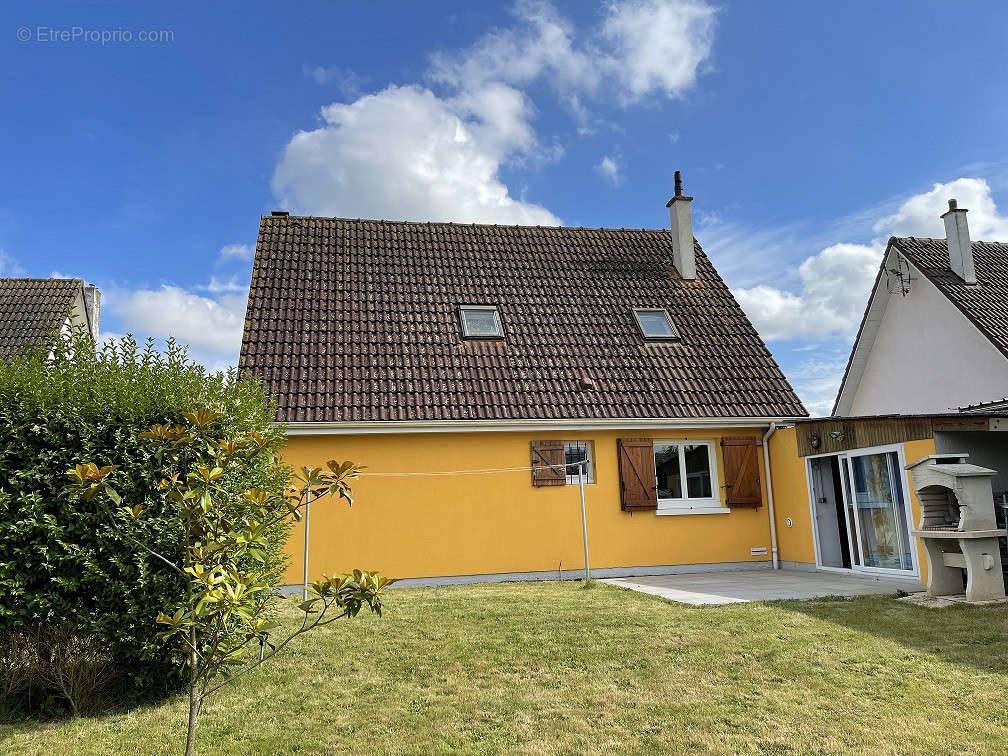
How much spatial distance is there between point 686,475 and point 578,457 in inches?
81.0

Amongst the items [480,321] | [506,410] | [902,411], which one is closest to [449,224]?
[480,321]

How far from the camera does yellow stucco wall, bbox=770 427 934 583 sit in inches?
449

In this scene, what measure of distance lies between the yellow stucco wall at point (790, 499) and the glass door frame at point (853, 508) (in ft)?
0.25

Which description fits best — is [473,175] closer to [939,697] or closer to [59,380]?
[59,380]

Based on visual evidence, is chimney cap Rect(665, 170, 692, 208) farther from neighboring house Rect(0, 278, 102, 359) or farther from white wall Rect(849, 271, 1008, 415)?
neighboring house Rect(0, 278, 102, 359)

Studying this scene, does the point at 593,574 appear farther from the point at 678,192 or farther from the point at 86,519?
the point at 678,192

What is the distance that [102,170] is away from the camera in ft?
34.6

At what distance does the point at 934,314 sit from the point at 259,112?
14.6m

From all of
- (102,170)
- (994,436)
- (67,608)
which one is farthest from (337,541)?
(994,436)

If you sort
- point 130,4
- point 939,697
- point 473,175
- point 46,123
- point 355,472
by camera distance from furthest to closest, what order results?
point 473,175
point 46,123
point 130,4
point 939,697
point 355,472

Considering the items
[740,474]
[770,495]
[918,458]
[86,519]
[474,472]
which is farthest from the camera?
A: [770,495]

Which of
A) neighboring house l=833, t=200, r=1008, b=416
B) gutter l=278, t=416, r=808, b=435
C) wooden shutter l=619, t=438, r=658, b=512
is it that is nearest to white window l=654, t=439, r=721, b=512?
wooden shutter l=619, t=438, r=658, b=512

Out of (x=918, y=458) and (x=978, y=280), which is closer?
(x=918, y=458)

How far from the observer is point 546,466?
1140 cm
